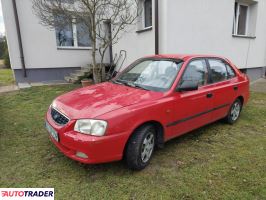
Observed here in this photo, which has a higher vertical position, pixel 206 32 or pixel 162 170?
pixel 206 32

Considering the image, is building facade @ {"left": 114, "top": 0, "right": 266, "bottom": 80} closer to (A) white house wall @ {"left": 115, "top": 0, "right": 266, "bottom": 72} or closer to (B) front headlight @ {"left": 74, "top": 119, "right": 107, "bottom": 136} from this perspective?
(A) white house wall @ {"left": 115, "top": 0, "right": 266, "bottom": 72}

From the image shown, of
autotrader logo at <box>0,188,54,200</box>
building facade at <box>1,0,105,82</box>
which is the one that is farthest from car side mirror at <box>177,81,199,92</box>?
building facade at <box>1,0,105,82</box>

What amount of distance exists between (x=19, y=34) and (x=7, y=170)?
7343 millimetres

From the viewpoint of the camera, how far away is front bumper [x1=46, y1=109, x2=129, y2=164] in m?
2.47

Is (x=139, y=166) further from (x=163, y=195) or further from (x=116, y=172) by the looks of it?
(x=163, y=195)

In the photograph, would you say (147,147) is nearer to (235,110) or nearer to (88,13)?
(235,110)

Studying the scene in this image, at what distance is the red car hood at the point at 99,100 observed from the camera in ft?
8.67

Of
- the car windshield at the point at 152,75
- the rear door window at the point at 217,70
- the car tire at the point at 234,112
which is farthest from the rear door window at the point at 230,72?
the car windshield at the point at 152,75

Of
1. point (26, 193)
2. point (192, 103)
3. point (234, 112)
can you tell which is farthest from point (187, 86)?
point (26, 193)

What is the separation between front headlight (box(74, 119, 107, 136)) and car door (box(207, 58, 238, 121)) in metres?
2.19

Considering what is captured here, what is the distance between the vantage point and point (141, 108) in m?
2.73

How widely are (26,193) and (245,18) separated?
1039 cm

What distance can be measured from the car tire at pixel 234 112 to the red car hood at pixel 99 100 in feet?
7.39

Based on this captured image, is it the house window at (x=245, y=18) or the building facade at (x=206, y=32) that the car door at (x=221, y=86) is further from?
the house window at (x=245, y=18)
